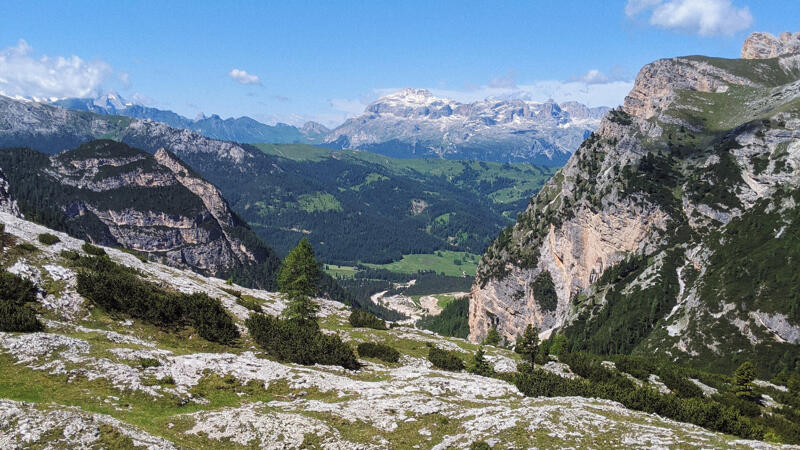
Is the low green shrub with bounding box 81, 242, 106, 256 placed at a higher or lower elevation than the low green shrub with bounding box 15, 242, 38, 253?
lower

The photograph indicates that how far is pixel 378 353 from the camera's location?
61.8 metres

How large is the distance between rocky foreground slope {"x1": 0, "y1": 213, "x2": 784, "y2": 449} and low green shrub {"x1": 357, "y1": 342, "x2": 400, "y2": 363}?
11727 mm

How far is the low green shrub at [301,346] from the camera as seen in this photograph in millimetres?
49656

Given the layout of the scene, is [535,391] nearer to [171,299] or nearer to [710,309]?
[171,299]

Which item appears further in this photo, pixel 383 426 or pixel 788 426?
pixel 788 426

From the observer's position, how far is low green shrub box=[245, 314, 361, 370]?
4966 cm

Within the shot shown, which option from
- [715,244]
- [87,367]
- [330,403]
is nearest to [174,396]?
[87,367]

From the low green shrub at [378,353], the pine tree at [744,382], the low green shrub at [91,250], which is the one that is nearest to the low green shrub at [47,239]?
the low green shrub at [91,250]

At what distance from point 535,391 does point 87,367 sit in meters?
38.6

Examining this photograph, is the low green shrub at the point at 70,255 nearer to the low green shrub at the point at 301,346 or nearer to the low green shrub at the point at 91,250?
the low green shrub at the point at 91,250

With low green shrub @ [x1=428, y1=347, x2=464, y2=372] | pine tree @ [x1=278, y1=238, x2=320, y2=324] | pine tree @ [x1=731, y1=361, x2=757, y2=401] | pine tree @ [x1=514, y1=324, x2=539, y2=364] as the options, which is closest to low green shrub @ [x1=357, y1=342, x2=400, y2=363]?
low green shrub @ [x1=428, y1=347, x2=464, y2=372]

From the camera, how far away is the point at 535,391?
4600cm

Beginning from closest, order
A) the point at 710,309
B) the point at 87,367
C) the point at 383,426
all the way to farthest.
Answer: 1. the point at 383,426
2. the point at 87,367
3. the point at 710,309

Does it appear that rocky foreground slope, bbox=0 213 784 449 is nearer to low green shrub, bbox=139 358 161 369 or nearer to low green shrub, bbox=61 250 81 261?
low green shrub, bbox=139 358 161 369
